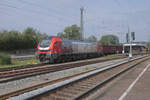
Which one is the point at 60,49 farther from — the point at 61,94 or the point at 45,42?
the point at 61,94

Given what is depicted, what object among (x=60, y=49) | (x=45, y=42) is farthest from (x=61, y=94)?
(x=60, y=49)

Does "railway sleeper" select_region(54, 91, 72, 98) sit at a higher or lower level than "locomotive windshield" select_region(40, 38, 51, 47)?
lower

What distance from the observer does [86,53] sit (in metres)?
29.6

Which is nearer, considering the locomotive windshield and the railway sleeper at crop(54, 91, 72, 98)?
the railway sleeper at crop(54, 91, 72, 98)

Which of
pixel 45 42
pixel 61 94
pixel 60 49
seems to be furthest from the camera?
pixel 60 49

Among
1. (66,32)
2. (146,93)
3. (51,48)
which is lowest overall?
(146,93)

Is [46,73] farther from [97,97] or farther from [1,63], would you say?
[1,63]

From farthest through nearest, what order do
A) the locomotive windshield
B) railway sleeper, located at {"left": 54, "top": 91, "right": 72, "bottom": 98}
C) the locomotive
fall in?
the locomotive windshield → the locomotive → railway sleeper, located at {"left": 54, "top": 91, "right": 72, "bottom": 98}

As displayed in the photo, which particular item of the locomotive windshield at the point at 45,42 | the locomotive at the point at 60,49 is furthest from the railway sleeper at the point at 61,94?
the locomotive windshield at the point at 45,42

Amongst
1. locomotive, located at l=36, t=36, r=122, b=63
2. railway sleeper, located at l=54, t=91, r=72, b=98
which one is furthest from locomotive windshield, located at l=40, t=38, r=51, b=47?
railway sleeper, located at l=54, t=91, r=72, b=98

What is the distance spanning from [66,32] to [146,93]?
80279mm

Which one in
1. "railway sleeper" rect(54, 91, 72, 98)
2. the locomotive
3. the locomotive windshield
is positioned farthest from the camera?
the locomotive windshield

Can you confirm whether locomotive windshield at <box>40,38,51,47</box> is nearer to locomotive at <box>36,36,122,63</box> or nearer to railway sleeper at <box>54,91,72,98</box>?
locomotive at <box>36,36,122,63</box>

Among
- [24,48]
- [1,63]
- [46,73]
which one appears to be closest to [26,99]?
[46,73]
